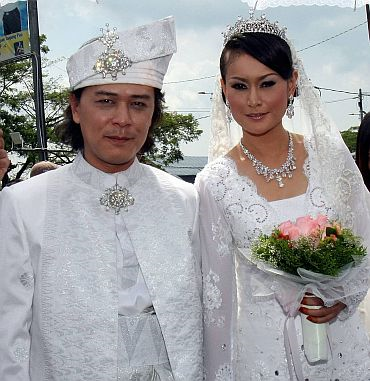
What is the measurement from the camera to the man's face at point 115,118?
3203 millimetres

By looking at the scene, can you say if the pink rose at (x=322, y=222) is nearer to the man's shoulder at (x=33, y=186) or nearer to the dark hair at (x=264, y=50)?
the dark hair at (x=264, y=50)

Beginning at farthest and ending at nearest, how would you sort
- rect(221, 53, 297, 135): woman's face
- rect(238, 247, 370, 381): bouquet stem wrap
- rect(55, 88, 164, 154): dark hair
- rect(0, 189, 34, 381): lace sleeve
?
rect(221, 53, 297, 135): woman's face, rect(55, 88, 164, 154): dark hair, rect(238, 247, 370, 381): bouquet stem wrap, rect(0, 189, 34, 381): lace sleeve

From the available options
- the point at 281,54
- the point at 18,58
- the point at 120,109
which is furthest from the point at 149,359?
the point at 18,58

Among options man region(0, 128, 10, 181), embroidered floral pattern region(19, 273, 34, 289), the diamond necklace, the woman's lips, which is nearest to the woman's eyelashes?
the woman's lips

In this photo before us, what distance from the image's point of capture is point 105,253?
322 cm

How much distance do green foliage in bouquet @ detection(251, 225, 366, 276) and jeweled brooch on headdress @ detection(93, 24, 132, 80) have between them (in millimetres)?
1077

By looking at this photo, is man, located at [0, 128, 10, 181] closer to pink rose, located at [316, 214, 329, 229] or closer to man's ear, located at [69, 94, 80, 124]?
man's ear, located at [69, 94, 80, 124]

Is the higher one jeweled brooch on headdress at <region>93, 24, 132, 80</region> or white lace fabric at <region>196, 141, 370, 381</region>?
jeweled brooch on headdress at <region>93, 24, 132, 80</region>

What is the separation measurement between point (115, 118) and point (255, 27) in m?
1.25

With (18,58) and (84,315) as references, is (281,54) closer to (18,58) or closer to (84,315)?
(84,315)

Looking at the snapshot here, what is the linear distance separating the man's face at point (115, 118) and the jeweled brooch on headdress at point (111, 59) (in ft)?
0.23

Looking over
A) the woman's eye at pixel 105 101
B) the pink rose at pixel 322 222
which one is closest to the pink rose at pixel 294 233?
the pink rose at pixel 322 222

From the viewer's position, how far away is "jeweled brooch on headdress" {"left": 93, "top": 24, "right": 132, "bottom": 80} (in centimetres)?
326

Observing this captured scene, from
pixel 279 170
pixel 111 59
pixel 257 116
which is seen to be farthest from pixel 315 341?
pixel 111 59
